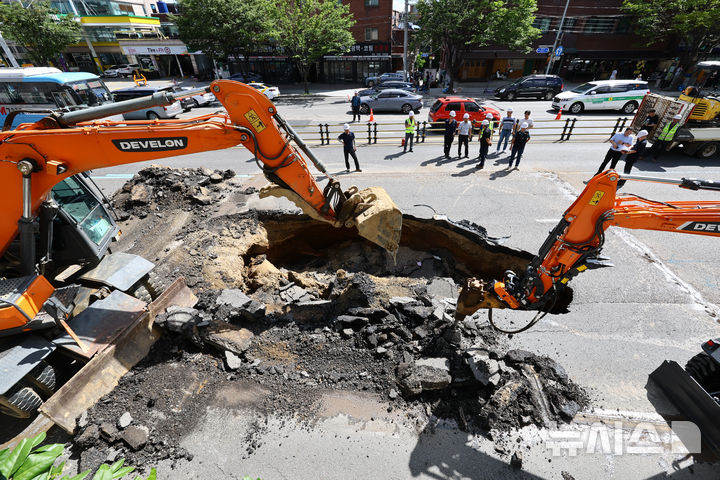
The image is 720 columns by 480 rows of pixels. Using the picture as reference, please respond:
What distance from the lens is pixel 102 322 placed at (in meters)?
5.09

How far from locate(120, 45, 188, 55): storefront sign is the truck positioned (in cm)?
4626

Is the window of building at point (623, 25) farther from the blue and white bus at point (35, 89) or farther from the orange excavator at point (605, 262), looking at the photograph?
the blue and white bus at point (35, 89)

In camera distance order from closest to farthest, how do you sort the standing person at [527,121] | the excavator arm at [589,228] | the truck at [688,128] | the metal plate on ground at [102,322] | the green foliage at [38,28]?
the excavator arm at [589,228]
the metal plate on ground at [102,322]
the standing person at [527,121]
the truck at [688,128]
the green foliage at [38,28]

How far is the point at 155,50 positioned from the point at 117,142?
159 ft

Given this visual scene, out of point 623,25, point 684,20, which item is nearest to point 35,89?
point 684,20

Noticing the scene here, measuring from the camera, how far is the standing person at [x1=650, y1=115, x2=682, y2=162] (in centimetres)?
1337

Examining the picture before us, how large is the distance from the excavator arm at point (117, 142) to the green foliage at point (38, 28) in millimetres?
37322

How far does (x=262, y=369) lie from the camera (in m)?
5.17

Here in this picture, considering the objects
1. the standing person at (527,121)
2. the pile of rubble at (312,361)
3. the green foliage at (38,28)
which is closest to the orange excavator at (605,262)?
the pile of rubble at (312,361)

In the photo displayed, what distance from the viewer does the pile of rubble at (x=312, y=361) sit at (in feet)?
14.9

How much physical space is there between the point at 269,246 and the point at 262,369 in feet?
14.2

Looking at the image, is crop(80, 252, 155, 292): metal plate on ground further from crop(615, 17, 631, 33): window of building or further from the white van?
crop(615, 17, 631, 33): window of building

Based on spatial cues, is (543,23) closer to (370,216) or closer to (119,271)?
(370,216)

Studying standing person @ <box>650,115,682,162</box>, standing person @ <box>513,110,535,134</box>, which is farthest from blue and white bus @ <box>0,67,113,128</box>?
standing person @ <box>650,115,682,162</box>
